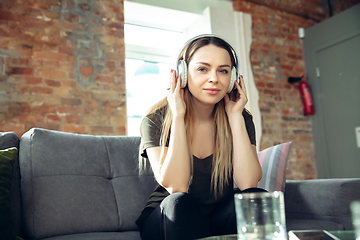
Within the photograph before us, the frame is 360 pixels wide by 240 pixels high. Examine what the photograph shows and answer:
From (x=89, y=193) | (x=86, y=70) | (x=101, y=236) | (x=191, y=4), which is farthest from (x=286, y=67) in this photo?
(x=101, y=236)

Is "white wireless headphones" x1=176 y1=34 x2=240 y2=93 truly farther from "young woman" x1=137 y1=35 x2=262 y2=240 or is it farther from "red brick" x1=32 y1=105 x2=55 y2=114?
"red brick" x1=32 y1=105 x2=55 y2=114

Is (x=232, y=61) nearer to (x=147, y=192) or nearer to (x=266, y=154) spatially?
(x=266, y=154)

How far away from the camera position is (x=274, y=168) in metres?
1.69

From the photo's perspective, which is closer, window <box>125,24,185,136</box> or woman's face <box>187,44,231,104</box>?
woman's face <box>187,44,231,104</box>

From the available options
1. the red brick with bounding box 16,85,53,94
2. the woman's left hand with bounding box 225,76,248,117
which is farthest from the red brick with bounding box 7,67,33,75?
the woman's left hand with bounding box 225,76,248,117

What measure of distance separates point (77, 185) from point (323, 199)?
3.69ft

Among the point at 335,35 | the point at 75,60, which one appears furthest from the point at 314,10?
the point at 75,60

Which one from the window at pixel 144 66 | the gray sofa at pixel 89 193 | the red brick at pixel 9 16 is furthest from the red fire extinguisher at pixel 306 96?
the red brick at pixel 9 16

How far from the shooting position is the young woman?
1.31m

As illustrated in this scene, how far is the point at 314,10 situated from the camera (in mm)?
4262

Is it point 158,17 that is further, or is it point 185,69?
point 158,17

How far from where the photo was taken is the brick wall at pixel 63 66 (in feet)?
8.78

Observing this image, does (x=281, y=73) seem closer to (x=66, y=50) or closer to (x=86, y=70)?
(x=86, y=70)

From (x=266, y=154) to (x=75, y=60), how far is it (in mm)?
1984
